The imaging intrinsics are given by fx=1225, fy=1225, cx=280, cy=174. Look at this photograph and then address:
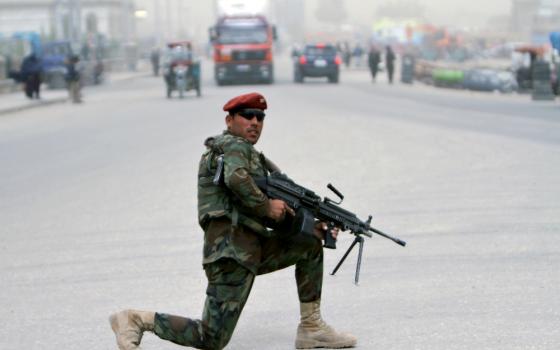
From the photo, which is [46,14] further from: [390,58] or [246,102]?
[246,102]

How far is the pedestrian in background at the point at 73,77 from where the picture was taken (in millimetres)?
37125

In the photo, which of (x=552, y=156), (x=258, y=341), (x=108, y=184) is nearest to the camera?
(x=258, y=341)

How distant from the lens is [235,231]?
5.61 m

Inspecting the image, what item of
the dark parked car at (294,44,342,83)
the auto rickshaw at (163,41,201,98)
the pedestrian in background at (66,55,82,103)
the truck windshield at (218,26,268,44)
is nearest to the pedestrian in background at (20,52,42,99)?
the pedestrian in background at (66,55,82,103)

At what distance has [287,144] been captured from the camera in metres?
19.7

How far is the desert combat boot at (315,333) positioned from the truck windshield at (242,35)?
4273 centimetres

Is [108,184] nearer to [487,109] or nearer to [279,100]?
[487,109]

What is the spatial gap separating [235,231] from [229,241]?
0.05 m

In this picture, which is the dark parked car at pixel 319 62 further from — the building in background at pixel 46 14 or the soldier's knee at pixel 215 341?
the building in background at pixel 46 14

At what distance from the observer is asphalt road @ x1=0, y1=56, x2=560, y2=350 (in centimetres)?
703

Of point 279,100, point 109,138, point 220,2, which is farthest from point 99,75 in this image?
point 109,138

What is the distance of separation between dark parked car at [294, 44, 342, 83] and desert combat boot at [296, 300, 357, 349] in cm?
4632

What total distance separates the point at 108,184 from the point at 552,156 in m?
6.39

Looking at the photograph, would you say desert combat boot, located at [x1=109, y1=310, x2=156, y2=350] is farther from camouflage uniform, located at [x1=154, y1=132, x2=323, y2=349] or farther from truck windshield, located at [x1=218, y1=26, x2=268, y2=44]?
truck windshield, located at [x1=218, y1=26, x2=268, y2=44]
